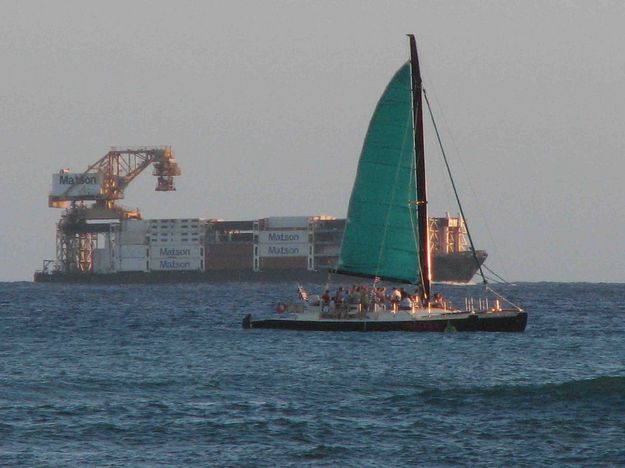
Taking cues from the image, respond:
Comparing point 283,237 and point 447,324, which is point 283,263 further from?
point 447,324

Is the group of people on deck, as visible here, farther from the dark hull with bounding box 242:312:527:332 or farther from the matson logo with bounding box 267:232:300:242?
the matson logo with bounding box 267:232:300:242

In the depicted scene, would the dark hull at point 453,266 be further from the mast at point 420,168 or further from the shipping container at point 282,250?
the mast at point 420,168

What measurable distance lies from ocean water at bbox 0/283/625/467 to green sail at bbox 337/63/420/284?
3.42m

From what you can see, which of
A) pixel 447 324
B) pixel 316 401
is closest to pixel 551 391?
pixel 316 401

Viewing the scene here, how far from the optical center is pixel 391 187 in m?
55.1

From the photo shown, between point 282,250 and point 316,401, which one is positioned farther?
point 282,250

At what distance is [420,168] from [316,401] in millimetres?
23085

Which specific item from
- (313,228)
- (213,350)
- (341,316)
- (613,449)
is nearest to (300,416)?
(613,449)

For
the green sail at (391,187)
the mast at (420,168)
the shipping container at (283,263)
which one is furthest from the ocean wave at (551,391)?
the shipping container at (283,263)

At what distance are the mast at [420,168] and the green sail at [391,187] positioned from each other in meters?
0.20

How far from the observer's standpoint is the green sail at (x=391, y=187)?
180 feet

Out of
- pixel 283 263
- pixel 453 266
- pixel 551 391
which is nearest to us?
pixel 551 391

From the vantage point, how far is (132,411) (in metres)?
31.4

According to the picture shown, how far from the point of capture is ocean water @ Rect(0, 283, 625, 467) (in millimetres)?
26297
